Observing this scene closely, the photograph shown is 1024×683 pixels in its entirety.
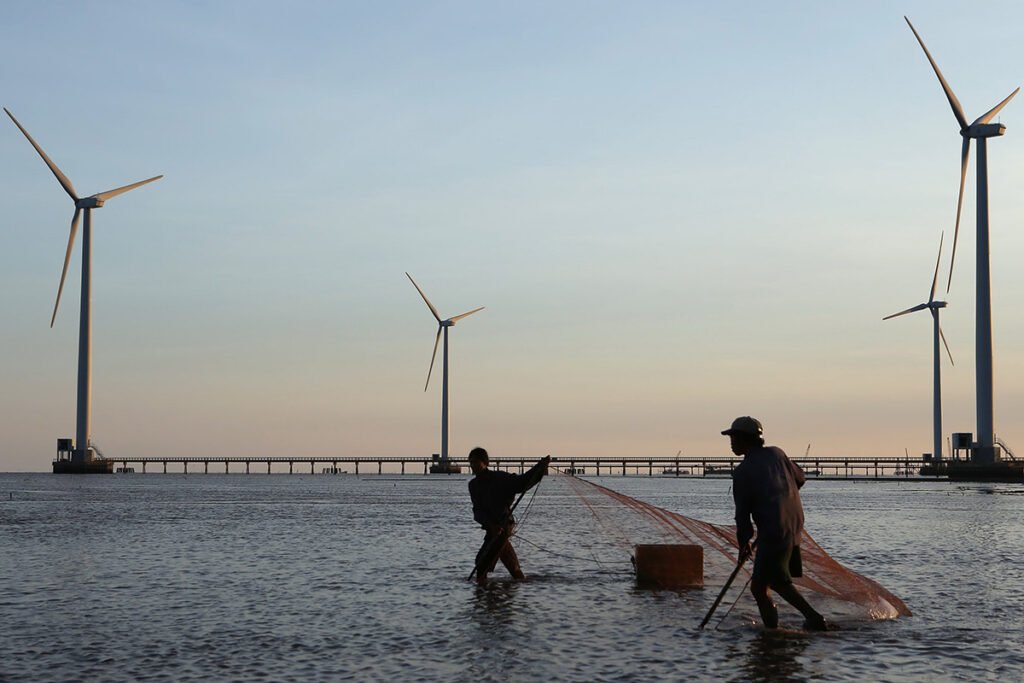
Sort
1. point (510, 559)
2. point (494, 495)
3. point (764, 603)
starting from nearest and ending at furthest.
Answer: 1. point (764, 603)
2. point (494, 495)
3. point (510, 559)

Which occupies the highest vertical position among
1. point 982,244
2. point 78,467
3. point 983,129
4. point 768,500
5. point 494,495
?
point 983,129

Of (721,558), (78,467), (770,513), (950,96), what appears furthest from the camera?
(78,467)

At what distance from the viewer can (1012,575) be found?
24.5 m

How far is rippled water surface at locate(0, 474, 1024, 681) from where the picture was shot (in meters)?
13.8

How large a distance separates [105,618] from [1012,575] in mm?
16649

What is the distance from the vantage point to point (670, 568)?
21781 millimetres

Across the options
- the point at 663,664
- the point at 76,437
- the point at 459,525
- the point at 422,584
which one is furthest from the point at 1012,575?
the point at 76,437

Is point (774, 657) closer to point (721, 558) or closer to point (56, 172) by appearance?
point (721, 558)

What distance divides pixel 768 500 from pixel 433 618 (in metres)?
5.54

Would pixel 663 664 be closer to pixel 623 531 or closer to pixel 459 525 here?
pixel 623 531

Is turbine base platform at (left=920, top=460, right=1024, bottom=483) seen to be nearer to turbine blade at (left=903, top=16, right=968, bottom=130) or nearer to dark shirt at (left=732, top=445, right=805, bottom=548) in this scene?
turbine blade at (left=903, top=16, right=968, bottom=130)

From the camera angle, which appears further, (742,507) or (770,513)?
(742,507)

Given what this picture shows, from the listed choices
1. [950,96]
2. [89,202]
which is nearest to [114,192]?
[89,202]

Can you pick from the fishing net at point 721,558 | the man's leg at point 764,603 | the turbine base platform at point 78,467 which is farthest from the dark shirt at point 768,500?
the turbine base platform at point 78,467
